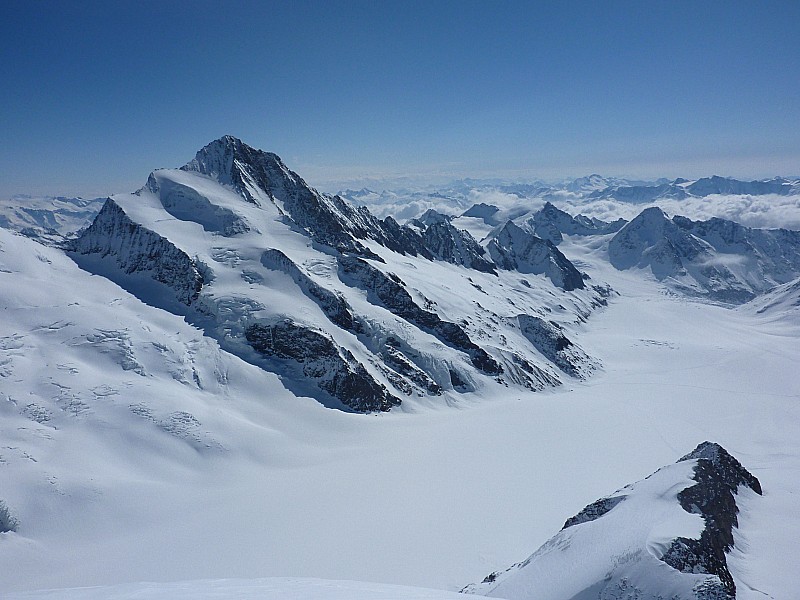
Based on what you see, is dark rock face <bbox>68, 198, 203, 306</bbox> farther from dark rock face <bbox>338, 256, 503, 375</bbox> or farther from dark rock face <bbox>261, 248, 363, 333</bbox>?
dark rock face <bbox>338, 256, 503, 375</bbox>

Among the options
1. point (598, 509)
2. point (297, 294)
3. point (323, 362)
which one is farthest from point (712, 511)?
point (297, 294)

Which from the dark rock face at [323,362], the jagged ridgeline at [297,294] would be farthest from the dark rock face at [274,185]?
the dark rock face at [323,362]

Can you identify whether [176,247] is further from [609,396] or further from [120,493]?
[609,396]

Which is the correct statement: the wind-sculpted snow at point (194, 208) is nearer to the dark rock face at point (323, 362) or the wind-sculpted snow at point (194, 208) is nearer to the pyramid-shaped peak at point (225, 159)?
the pyramid-shaped peak at point (225, 159)

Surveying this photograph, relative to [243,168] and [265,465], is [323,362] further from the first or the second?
[243,168]

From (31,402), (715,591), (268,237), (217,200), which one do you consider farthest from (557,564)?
(217,200)
